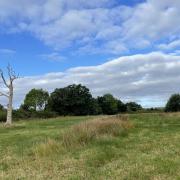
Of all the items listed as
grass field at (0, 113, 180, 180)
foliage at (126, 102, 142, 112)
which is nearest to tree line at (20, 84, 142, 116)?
foliage at (126, 102, 142, 112)

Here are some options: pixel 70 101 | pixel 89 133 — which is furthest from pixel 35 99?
pixel 89 133

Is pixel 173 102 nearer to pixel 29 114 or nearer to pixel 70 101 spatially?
pixel 70 101

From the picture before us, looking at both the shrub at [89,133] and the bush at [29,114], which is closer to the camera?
the shrub at [89,133]

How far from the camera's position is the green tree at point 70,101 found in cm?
8994

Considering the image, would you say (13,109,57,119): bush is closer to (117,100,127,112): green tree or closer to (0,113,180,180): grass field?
(117,100,127,112): green tree

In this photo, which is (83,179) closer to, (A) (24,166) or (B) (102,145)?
(A) (24,166)

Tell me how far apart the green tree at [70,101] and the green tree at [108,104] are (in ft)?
50.6

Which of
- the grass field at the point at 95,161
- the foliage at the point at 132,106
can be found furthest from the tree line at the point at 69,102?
the grass field at the point at 95,161

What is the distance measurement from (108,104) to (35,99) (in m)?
19.8

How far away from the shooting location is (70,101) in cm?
8988

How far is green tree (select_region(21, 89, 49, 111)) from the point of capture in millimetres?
101306

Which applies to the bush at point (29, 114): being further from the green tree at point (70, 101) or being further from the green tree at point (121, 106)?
the green tree at point (121, 106)

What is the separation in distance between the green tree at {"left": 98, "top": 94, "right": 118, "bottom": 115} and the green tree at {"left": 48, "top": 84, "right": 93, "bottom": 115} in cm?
1541

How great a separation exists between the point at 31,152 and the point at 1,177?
4666mm
